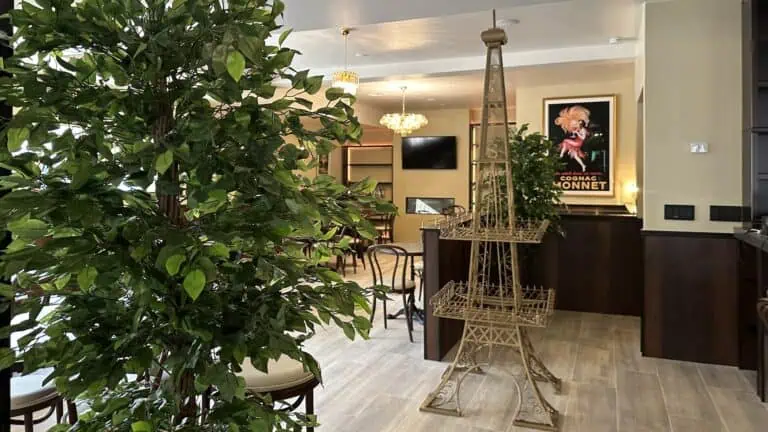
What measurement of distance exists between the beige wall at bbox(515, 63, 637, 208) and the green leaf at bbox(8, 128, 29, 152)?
255 inches

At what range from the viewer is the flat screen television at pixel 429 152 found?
11.2m

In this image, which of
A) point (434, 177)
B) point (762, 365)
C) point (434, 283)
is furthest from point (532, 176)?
point (434, 177)

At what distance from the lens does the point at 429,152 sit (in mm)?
11352

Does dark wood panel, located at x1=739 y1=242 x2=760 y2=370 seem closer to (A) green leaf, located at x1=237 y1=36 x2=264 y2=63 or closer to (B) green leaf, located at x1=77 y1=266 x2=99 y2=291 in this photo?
(A) green leaf, located at x1=237 y1=36 x2=264 y2=63

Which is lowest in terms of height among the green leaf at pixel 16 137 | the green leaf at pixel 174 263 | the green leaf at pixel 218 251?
the green leaf at pixel 174 263

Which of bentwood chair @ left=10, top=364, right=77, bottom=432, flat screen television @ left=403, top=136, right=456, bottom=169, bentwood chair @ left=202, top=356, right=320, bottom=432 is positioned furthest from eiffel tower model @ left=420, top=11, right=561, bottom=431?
flat screen television @ left=403, top=136, right=456, bottom=169

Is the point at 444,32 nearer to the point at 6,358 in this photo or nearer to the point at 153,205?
the point at 153,205

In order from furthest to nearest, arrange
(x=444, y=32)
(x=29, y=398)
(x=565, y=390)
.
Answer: (x=444, y=32), (x=565, y=390), (x=29, y=398)

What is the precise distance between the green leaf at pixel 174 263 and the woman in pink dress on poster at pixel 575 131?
279 inches

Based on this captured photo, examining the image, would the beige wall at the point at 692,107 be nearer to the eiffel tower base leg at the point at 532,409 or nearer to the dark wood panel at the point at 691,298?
the dark wood panel at the point at 691,298

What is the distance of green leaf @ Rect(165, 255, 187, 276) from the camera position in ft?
2.76

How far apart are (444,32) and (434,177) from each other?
6.22 m

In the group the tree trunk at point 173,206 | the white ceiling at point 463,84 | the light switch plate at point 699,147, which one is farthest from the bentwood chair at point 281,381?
the white ceiling at point 463,84

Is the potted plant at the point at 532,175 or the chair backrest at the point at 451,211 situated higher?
the potted plant at the point at 532,175
